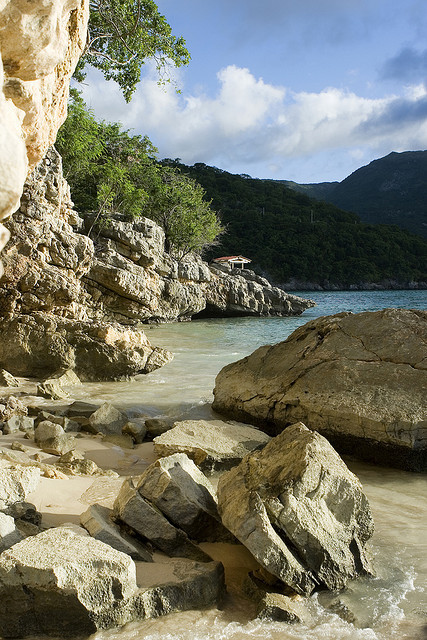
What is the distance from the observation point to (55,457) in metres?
4.99

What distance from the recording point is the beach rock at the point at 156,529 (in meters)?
3.23

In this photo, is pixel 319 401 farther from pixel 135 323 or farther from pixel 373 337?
pixel 135 323

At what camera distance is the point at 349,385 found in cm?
582

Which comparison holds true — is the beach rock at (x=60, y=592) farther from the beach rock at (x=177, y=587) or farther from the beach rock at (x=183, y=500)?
Result: the beach rock at (x=183, y=500)

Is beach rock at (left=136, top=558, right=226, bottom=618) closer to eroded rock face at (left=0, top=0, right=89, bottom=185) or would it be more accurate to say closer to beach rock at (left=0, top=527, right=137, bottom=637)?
beach rock at (left=0, top=527, right=137, bottom=637)

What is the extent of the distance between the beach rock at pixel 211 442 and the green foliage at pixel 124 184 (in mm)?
18855

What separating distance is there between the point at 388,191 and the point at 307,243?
7634 cm

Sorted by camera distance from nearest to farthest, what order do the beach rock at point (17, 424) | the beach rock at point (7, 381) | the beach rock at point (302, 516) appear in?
the beach rock at point (302, 516)
the beach rock at point (17, 424)
the beach rock at point (7, 381)

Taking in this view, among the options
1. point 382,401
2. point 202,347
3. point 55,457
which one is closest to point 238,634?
point 55,457

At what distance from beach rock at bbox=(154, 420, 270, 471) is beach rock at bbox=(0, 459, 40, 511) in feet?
5.32

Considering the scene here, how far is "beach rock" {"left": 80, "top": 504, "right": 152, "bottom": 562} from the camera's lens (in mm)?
3025

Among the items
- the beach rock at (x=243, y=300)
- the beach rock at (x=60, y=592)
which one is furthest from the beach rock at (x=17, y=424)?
the beach rock at (x=243, y=300)

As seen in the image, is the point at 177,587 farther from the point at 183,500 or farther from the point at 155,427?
the point at 155,427

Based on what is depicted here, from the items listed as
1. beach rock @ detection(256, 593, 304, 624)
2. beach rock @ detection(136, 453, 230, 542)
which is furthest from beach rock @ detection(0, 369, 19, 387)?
beach rock @ detection(256, 593, 304, 624)
